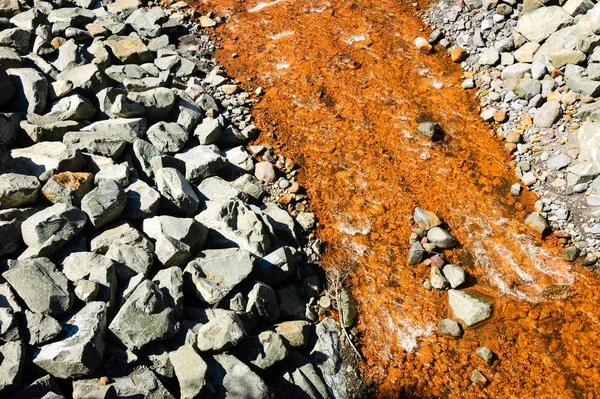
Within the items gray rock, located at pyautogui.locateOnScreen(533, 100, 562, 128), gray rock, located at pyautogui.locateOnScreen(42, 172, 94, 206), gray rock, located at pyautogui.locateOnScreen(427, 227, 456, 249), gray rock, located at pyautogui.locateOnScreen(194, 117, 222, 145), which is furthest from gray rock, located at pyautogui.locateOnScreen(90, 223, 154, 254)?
gray rock, located at pyautogui.locateOnScreen(533, 100, 562, 128)

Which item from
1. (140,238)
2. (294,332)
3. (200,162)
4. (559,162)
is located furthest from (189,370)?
(559,162)

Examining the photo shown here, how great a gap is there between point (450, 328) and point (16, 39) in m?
6.38

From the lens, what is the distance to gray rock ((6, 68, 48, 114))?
5367 mm

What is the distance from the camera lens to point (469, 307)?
4.88 meters

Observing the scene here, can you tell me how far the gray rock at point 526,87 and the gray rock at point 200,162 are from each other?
4.09 metres

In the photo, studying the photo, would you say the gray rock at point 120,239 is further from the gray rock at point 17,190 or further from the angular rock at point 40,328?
the angular rock at point 40,328

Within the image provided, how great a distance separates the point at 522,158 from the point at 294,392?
416 centimetres

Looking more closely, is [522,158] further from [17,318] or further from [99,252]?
[17,318]

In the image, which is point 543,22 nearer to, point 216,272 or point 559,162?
point 559,162

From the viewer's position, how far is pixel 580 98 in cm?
605

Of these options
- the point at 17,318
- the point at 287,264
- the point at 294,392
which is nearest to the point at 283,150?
the point at 287,264

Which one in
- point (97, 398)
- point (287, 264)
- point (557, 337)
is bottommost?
point (557, 337)

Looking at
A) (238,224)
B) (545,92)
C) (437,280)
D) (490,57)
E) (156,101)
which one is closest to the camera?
(238,224)

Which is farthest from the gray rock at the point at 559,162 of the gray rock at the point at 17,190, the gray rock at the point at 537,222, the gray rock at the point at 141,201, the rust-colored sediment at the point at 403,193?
the gray rock at the point at 17,190
